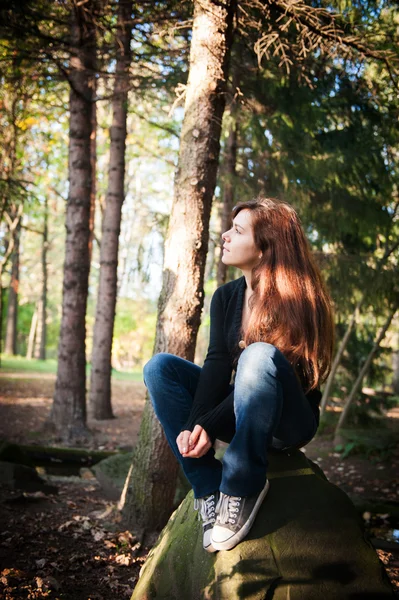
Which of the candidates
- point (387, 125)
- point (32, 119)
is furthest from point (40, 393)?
point (387, 125)

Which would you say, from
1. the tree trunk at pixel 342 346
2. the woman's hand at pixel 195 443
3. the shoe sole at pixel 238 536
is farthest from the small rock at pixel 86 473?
the tree trunk at pixel 342 346

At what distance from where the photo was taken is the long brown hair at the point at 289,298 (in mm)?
2955

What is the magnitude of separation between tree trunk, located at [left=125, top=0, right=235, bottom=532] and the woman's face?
1105mm

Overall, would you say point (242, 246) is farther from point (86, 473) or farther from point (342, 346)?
point (342, 346)

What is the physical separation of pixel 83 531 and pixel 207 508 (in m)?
1.92

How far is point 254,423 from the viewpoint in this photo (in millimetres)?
2629

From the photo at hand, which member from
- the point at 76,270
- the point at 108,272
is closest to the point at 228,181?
the point at 76,270

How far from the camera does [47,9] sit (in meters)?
7.96

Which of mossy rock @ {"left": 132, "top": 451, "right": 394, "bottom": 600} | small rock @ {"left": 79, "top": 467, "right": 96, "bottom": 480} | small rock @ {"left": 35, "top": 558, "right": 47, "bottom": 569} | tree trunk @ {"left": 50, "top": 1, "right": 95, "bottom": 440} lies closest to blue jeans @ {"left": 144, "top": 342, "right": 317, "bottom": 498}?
mossy rock @ {"left": 132, "top": 451, "right": 394, "bottom": 600}

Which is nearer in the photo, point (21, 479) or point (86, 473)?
point (21, 479)

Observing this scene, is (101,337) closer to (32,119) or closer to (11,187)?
(11,187)

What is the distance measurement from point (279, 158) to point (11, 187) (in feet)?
16.9

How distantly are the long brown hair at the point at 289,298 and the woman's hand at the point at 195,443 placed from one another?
557 mm

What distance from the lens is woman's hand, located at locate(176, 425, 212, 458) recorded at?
9.45 feet
